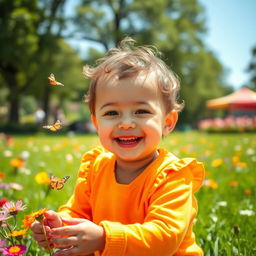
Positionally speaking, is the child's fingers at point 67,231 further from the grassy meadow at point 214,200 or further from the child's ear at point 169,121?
the child's ear at point 169,121

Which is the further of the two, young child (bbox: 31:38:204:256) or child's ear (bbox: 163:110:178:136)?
child's ear (bbox: 163:110:178:136)

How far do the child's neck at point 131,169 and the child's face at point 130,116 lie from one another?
0.08m

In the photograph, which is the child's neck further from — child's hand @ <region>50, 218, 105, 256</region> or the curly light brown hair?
child's hand @ <region>50, 218, 105, 256</region>

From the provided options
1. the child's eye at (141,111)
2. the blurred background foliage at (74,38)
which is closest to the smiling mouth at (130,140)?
the child's eye at (141,111)

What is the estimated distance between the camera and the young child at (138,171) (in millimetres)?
1251

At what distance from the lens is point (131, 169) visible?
161cm

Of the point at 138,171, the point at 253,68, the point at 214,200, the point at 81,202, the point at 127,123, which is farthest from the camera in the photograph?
the point at 253,68

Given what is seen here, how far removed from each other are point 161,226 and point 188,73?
31.6 metres

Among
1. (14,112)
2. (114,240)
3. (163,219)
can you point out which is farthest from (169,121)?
(14,112)

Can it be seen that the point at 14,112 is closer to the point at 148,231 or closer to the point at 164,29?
the point at 164,29

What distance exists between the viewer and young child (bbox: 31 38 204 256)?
4.10 ft

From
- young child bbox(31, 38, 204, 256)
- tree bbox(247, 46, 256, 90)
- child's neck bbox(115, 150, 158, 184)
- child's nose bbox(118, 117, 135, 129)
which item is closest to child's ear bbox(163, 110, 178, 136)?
young child bbox(31, 38, 204, 256)

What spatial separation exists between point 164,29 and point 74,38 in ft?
23.0

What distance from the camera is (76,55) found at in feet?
94.7
